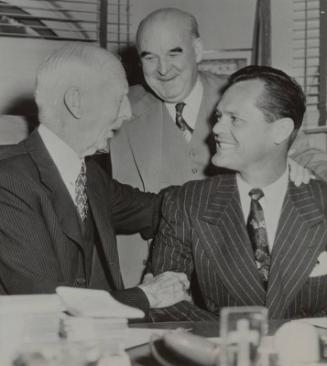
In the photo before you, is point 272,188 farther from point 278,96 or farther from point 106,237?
point 106,237

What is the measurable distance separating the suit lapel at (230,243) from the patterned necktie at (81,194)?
0.41m

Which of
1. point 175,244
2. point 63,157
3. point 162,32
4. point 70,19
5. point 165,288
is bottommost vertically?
point 165,288

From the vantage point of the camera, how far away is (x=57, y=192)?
219 centimetres

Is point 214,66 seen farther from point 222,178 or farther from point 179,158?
point 222,178

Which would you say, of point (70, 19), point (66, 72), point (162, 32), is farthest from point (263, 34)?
point (66, 72)

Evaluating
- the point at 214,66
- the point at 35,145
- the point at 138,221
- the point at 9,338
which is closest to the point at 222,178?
the point at 138,221

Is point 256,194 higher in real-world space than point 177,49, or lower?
lower

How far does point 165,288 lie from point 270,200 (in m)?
0.50

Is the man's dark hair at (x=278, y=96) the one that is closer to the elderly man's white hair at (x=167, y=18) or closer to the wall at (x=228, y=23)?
the elderly man's white hair at (x=167, y=18)

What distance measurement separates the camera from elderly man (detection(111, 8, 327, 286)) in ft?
10.2

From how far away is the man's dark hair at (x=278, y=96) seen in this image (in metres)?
2.40

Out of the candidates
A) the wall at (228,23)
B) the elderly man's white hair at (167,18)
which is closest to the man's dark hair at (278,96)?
the elderly man's white hair at (167,18)

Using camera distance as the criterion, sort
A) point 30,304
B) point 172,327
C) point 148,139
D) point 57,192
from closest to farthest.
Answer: point 30,304 → point 172,327 → point 57,192 → point 148,139

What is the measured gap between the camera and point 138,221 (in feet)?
9.27
